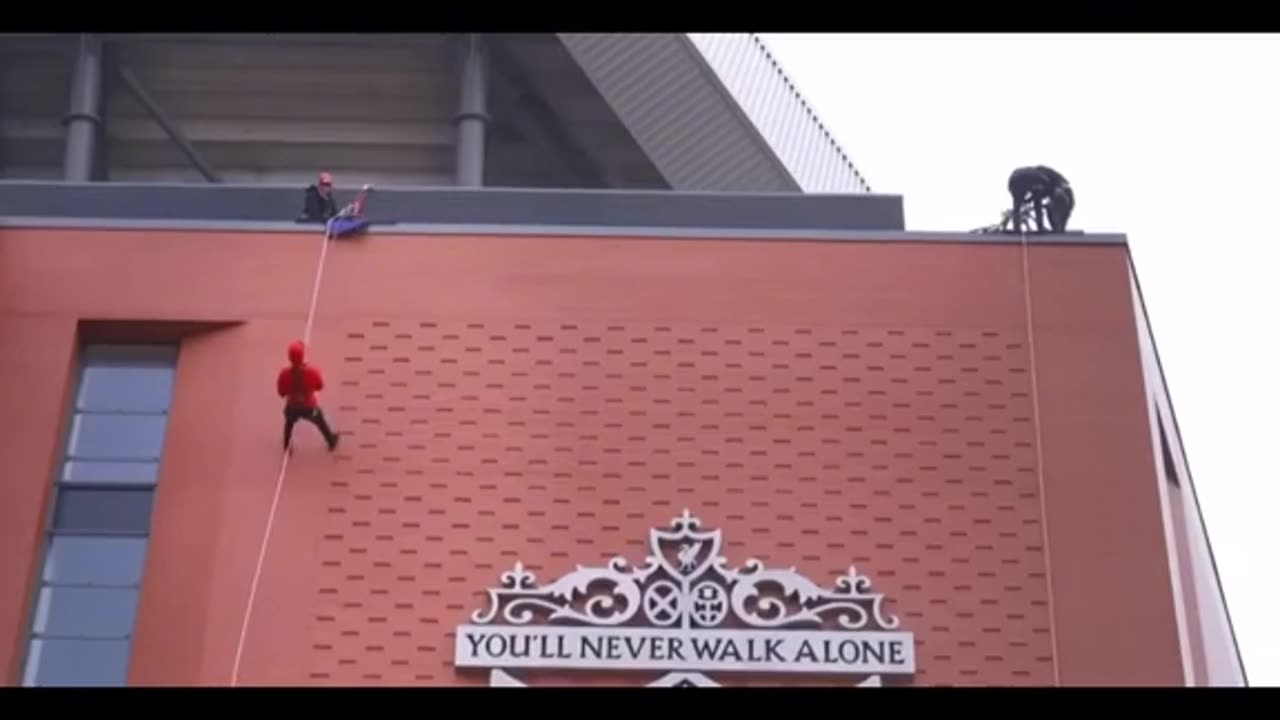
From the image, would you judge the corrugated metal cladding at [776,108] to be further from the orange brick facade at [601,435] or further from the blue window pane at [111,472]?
the blue window pane at [111,472]

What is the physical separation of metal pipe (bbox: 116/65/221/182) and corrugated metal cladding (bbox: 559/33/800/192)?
3.86 metres

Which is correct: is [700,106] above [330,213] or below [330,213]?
above

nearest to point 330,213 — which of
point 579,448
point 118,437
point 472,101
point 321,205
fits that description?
point 321,205

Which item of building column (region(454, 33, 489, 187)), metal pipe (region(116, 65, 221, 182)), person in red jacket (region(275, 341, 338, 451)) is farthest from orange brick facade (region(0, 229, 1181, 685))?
metal pipe (region(116, 65, 221, 182))

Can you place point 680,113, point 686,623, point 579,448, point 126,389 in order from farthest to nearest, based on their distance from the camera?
point 680,113
point 126,389
point 579,448
point 686,623

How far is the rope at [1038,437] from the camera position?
1475cm

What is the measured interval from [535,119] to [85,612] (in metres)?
8.45

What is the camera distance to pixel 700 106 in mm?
20547

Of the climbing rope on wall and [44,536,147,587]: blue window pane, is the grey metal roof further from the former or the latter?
[44,536,147,587]: blue window pane

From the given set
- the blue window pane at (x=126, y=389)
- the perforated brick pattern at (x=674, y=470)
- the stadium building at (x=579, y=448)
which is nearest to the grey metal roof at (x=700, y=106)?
the stadium building at (x=579, y=448)

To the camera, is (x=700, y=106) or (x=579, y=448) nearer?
(x=579, y=448)

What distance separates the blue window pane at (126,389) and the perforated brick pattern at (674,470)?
1.23m

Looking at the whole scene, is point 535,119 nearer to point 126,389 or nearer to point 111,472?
point 126,389

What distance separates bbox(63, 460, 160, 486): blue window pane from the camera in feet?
51.4
